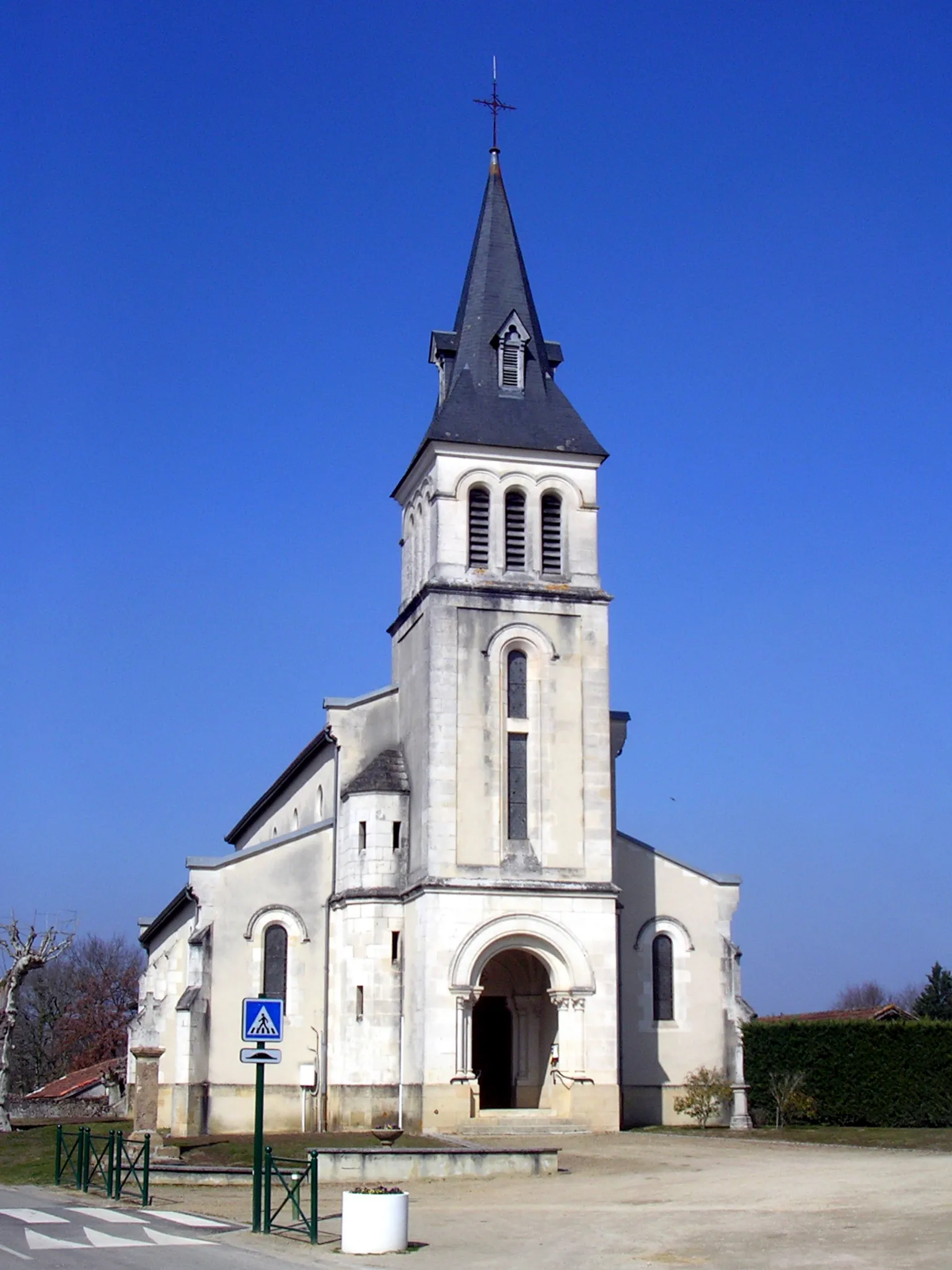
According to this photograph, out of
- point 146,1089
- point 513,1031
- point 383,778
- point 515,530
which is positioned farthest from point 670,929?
point 146,1089

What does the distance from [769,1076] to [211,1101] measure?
44.6 ft

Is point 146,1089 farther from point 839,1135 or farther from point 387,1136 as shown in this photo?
point 839,1135

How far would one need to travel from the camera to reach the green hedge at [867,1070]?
1394 inches

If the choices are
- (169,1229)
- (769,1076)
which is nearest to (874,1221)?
(169,1229)

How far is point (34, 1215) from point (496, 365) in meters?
25.0

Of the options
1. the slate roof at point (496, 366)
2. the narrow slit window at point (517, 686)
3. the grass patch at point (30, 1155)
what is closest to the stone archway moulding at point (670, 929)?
the narrow slit window at point (517, 686)

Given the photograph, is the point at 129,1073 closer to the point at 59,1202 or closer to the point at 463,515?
the point at 463,515

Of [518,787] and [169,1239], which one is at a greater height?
[518,787]

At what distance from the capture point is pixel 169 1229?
58.3 feet

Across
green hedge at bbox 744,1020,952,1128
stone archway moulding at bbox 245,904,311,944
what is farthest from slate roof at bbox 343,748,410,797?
green hedge at bbox 744,1020,952,1128

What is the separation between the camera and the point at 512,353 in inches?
1532

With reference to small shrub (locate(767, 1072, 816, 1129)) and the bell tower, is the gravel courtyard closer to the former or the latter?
small shrub (locate(767, 1072, 816, 1129))

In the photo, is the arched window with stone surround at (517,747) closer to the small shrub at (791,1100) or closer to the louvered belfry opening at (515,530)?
the louvered belfry opening at (515,530)

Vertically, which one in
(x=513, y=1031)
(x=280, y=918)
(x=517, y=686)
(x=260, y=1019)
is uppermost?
(x=517, y=686)
